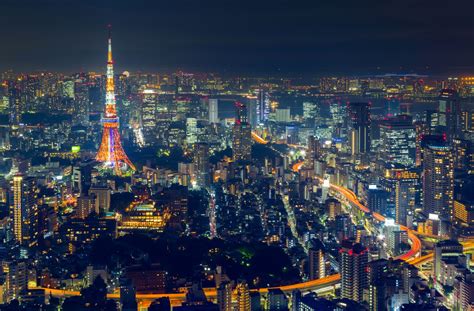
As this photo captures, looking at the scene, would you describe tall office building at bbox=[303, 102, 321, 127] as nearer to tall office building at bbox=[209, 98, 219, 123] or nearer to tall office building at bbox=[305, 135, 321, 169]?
tall office building at bbox=[209, 98, 219, 123]

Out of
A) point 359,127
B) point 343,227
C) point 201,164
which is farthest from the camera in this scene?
point 359,127

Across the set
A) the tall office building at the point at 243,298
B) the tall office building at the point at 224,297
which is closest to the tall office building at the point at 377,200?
the tall office building at the point at 243,298

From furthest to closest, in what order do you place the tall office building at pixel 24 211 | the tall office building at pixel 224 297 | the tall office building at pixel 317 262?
the tall office building at pixel 24 211
the tall office building at pixel 317 262
the tall office building at pixel 224 297

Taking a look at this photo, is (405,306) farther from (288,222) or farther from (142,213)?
(142,213)

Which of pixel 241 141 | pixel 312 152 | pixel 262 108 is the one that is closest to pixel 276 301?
pixel 312 152

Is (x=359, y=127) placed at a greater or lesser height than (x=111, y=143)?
greater

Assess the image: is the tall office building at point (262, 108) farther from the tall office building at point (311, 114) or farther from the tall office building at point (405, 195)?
the tall office building at point (405, 195)

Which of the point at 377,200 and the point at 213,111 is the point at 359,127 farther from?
the point at 377,200
